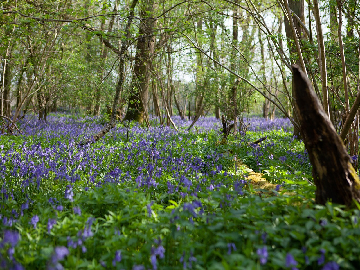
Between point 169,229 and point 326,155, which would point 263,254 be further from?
point 326,155

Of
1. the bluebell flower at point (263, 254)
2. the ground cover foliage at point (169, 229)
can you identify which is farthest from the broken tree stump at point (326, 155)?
the bluebell flower at point (263, 254)

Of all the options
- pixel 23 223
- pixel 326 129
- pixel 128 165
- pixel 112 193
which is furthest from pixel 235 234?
pixel 128 165

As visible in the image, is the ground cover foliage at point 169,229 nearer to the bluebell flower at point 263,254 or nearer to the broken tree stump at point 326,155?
the bluebell flower at point 263,254

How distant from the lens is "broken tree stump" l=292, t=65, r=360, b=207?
2.51m

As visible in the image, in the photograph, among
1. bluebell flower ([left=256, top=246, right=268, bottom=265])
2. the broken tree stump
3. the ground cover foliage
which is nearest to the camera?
bluebell flower ([left=256, top=246, right=268, bottom=265])

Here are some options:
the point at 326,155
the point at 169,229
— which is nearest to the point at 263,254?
the point at 169,229

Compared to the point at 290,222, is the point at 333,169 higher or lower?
higher

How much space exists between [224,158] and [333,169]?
369 cm

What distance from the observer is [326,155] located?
8.41 ft

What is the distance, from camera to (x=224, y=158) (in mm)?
6195

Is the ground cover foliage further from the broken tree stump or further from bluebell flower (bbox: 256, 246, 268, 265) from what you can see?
the broken tree stump

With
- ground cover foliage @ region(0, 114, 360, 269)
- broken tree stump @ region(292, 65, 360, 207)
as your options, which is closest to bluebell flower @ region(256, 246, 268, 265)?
ground cover foliage @ region(0, 114, 360, 269)

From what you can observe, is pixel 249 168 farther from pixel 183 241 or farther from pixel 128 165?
pixel 183 241

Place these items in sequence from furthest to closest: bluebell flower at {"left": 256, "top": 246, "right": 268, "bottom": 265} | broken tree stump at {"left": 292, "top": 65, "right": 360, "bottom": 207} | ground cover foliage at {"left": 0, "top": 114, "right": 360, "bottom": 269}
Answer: broken tree stump at {"left": 292, "top": 65, "right": 360, "bottom": 207} → ground cover foliage at {"left": 0, "top": 114, "right": 360, "bottom": 269} → bluebell flower at {"left": 256, "top": 246, "right": 268, "bottom": 265}
